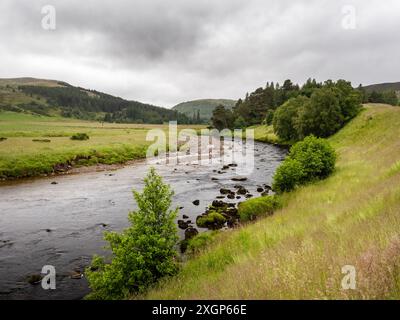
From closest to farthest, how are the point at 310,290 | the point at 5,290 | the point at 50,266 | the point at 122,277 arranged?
the point at 310,290 < the point at 122,277 < the point at 5,290 < the point at 50,266

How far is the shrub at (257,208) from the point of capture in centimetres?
2064

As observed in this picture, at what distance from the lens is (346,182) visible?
23172mm

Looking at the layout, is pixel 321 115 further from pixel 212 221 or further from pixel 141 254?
pixel 141 254

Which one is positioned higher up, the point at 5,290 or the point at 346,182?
the point at 346,182

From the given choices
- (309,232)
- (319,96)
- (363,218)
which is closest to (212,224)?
(309,232)

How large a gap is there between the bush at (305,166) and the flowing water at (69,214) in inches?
190

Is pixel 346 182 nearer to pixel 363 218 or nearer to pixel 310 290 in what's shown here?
pixel 363 218

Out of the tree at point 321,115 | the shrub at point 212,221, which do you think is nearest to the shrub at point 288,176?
the shrub at point 212,221

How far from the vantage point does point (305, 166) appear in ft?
90.4

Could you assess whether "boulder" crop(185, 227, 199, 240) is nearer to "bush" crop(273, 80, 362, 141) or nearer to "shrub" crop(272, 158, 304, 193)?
"shrub" crop(272, 158, 304, 193)

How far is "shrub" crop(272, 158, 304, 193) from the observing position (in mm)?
25422

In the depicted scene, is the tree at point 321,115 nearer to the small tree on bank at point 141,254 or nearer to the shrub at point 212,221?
the shrub at point 212,221

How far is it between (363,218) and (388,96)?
160289mm

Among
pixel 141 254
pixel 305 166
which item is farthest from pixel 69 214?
pixel 305 166
